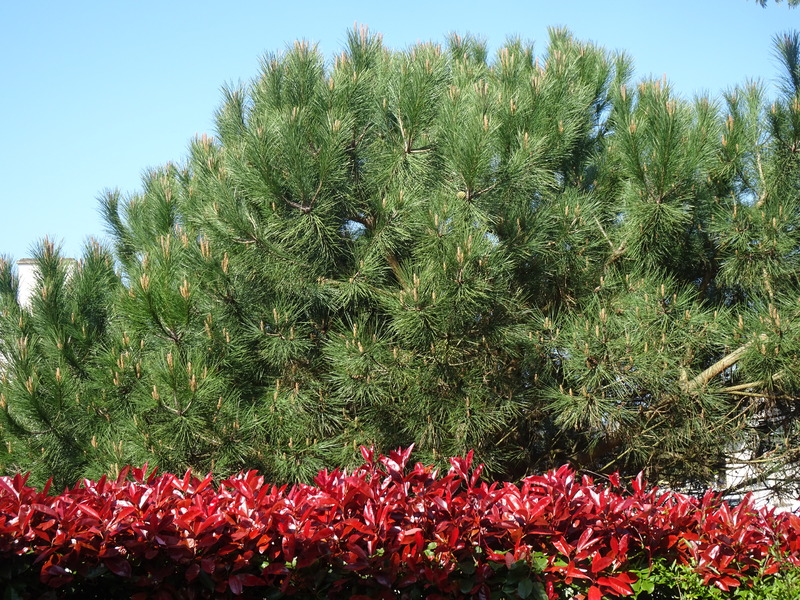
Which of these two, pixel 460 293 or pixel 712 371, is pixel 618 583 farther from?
pixel 712 371

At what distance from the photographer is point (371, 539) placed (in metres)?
2.67

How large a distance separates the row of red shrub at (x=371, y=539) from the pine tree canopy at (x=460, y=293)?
1801 mm


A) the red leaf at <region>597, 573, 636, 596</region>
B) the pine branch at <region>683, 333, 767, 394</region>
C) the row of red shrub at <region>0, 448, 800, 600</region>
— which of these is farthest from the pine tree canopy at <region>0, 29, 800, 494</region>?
the red leaf at <region>597, 573, 636, 596</region>

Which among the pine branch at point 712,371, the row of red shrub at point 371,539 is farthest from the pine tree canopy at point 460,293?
the row of red shrub at point 371,539

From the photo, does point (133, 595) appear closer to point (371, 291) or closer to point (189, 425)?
point (189, 425)

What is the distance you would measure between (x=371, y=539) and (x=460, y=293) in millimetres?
2144

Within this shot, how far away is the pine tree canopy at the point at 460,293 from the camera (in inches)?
187

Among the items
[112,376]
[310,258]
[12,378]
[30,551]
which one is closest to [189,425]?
[112,376]

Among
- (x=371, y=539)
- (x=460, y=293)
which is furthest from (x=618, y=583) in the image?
(x=460, y=293)

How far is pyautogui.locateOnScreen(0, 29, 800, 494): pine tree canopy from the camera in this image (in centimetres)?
476

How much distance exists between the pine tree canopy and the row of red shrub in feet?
5.91

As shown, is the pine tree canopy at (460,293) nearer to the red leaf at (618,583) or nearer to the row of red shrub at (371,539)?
the row of red shrub at (371,539)

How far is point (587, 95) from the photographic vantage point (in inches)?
233

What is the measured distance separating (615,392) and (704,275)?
51.0 inches
